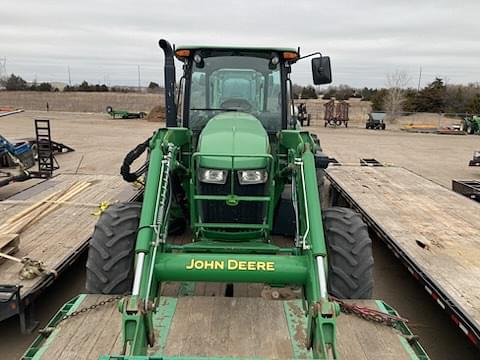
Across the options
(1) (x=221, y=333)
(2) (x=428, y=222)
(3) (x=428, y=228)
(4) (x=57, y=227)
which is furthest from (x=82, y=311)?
(2) (x=428, y=222)

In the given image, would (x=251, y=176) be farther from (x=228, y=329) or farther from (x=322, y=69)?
(x=322, y=69)

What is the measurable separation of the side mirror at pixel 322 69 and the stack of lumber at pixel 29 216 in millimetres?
3725

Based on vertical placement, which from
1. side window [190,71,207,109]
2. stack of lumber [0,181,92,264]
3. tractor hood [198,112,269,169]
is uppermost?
side window [190,71,207,109]

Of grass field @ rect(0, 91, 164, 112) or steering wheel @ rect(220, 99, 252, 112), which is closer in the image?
steering wheel @ rect(220, 99, 252, 112)

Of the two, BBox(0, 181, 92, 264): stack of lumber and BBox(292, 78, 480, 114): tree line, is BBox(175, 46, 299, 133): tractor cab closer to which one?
BBox(0, 181, 92, 264): stack of lumber

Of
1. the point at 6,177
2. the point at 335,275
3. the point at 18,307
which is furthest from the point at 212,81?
the point at 6,177

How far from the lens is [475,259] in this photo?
17.2 ft

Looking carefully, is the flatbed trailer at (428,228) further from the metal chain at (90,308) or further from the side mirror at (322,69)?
the metal chain at (90,308)

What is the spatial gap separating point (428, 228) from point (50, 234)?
4876mm

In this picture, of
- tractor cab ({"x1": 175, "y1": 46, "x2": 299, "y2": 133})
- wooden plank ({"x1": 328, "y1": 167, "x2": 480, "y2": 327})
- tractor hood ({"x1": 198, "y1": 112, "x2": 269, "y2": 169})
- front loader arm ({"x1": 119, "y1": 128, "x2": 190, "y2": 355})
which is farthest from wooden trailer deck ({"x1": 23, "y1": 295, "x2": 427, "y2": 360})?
tractor cab ({"x1": 175, "y1": 46, "x2": 299, "y2": 133})

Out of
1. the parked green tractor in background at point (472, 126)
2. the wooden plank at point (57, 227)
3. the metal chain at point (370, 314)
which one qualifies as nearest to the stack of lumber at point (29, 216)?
the wooden plank at point (57, 227)

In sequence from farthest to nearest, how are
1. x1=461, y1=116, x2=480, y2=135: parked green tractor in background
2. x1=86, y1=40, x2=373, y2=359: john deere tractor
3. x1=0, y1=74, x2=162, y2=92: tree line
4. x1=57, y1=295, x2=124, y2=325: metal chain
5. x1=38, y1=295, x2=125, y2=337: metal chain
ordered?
x1=0, y1=74, x2=162, y2=92: tree line
x1=461, y1=116, x2=480, y2=135: parked green tractor in background
x1=57, y1=295, x2=124, y2=325: metal chain
x1=38, y1=295, x2=125, y2=337: metal chain
x1=86, y1=40, x2=373, y2=359: john deere tractor

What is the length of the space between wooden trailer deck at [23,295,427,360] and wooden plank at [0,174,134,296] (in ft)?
2.87

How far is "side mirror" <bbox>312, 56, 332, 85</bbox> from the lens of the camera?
5.00 metres
